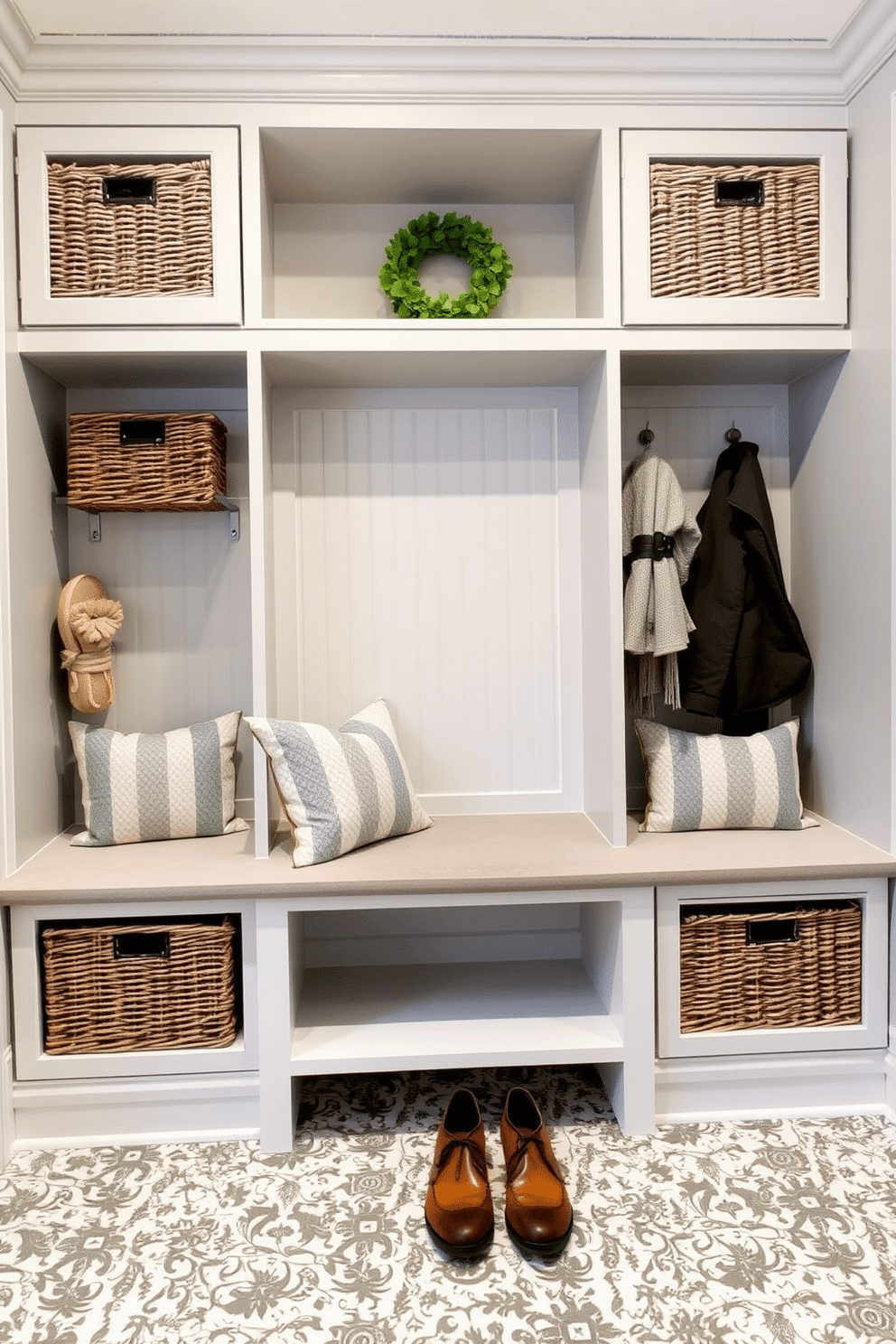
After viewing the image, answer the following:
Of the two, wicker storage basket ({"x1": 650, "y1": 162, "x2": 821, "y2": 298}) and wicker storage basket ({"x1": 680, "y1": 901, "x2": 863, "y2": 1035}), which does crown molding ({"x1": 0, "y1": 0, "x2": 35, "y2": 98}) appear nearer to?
wicker storage basket ({"x1": 650, "y1": 162, "x2": 821, "y2": 298})

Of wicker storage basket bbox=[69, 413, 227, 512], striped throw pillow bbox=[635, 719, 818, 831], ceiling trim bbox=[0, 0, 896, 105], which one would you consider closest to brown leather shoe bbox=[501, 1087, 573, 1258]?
striped throw pillow bbox=[635, 719, 818, 831]

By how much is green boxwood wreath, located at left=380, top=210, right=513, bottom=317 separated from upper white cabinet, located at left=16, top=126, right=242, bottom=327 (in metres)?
0.41

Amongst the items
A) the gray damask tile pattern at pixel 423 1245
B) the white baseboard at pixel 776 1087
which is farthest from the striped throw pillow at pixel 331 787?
the white baseboard at pixel 776 1087

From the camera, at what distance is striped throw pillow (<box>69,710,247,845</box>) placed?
214cm

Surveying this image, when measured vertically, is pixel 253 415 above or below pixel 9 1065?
above

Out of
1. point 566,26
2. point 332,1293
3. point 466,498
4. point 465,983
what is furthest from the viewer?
point 466,498

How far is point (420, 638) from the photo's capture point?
2436mm

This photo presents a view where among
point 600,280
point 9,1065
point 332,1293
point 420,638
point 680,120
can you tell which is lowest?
point 332,1293

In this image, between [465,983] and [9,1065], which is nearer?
[9,1065]

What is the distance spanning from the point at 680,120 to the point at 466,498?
1.02 meters

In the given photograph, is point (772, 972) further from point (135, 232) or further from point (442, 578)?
point (135, 232)

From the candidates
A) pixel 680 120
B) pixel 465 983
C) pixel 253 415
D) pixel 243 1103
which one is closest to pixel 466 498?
pixel 253 415

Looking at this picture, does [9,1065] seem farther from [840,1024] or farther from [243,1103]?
[840,1024]

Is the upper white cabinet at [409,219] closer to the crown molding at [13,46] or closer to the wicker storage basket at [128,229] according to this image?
the wicker storage basket at [128,229]
